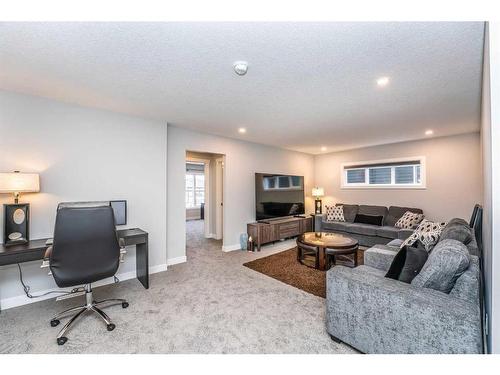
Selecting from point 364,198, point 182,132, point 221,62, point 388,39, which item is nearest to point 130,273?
point 182,132

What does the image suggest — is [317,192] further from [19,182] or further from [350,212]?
[19,182]

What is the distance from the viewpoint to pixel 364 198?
5.68 metres

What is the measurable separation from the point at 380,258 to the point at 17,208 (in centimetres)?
402

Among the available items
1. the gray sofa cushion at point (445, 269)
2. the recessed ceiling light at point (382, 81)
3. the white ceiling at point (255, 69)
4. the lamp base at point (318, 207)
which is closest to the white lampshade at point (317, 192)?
the lamp base at point (318, 207)

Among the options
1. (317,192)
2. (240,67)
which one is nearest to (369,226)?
(317,192)

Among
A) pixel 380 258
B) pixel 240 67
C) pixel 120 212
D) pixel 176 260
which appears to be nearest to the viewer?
pixel 240 67

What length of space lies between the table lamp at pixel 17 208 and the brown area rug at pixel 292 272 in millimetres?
2841

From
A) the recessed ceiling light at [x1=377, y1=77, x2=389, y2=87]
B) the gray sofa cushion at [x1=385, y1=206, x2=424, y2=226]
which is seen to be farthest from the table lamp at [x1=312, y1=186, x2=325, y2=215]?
the recessed ceiling light at [x1=377, y1=77, x2=389, y2=87]

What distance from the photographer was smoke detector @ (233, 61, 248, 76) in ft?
6.29

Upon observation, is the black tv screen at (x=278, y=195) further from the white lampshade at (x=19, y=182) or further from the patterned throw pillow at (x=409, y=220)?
the white lampshade at (x=19, y=182)

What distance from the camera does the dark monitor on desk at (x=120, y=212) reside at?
3.12 meters

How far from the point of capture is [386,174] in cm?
540

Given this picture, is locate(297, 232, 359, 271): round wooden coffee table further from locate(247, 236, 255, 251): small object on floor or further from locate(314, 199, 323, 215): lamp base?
locate(314, 199, 323, 215): lamp base

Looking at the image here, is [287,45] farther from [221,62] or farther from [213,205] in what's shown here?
[213,205]
